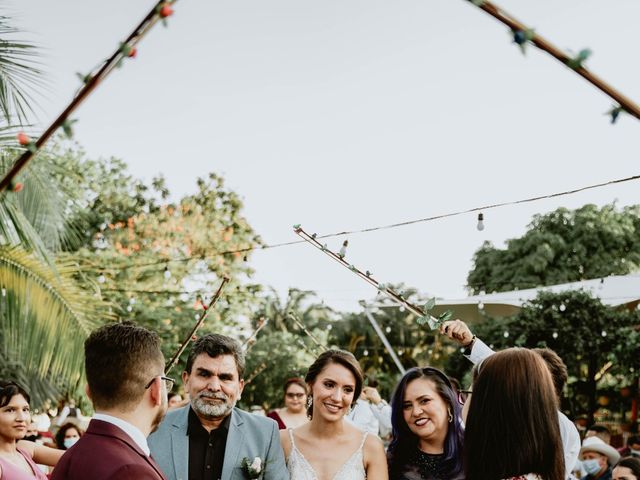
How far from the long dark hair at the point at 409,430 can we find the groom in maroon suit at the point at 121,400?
182cm

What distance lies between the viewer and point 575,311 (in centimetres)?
1596

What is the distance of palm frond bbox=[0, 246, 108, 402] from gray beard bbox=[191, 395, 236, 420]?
3086mm

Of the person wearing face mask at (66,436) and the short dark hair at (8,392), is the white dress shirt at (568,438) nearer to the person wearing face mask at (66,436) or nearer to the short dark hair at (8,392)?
the short dark hair at (8,392)

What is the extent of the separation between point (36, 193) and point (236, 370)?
316 cm

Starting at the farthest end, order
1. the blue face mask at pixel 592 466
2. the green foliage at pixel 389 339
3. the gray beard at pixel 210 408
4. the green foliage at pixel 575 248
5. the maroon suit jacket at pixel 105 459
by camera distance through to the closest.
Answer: the green foliage at pixel 389 339 < the green foliage at pixel 575 248 < the blue face mask at pixel 592 466 < the gray beard at pixel 210 408 < the maroon suit jacket at pixel 105 459

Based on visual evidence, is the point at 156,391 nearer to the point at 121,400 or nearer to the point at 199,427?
the point at 121,400

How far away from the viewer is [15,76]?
5.39 meters

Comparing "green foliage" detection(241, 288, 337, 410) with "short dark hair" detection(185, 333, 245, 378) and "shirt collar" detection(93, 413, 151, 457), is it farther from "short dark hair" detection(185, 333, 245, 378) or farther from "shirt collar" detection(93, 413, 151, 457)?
"shirt collar" detection(93, 413, 151, 457)

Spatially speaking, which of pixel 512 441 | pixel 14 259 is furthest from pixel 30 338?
pixel 512 441

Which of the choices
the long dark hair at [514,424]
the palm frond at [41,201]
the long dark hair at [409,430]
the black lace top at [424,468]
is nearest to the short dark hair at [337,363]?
the long dark hair at [409,430]

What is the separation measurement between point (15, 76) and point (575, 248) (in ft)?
90.0

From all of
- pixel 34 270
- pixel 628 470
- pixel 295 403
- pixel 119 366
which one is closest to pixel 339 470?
pixel 119 366

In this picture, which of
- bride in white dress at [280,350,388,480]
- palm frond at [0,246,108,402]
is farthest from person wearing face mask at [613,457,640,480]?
palm frond at [0,246,108,402]

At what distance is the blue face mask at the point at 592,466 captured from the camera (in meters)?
7.49
